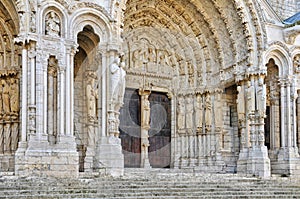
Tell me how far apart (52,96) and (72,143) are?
4.56ft

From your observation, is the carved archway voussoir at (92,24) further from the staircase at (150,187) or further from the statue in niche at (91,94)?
the staircase at (150,187)

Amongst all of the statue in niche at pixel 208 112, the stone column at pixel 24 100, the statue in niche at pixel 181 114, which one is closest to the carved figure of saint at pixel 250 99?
the statue in niche at pixel 208 112

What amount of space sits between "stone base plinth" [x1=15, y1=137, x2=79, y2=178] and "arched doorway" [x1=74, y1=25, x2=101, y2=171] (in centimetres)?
197

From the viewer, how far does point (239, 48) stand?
1834 cm

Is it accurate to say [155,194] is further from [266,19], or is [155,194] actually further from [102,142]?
[266,19]

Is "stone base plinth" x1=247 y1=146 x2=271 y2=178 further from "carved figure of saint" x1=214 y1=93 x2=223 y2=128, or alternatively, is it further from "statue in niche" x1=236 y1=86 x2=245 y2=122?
"carved figure of saint" x1=214 y1=93 x2=223 y2=128

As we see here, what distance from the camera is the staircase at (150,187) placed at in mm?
11664

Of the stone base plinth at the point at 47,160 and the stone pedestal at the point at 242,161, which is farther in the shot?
the stone pedestal at the point at 242,161

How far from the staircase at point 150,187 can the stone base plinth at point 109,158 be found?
13.7 inches

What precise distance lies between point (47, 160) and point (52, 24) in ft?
11.9

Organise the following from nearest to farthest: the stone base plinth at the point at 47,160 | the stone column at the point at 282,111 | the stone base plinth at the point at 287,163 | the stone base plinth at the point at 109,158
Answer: the stone base plinth at the point at 47,160
the stone base plinth at the point at 109,158
the stone base plinth at the point at 287,163
the stone column at the point at 282,111

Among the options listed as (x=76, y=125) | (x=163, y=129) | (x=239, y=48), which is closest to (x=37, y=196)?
(x=76, y=125)

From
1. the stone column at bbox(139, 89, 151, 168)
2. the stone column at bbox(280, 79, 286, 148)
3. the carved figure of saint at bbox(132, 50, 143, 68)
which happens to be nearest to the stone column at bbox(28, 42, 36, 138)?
the carved figure of saint at bbox(132, 50, 143, 68)

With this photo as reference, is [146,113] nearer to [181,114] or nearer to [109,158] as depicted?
[181,114]
